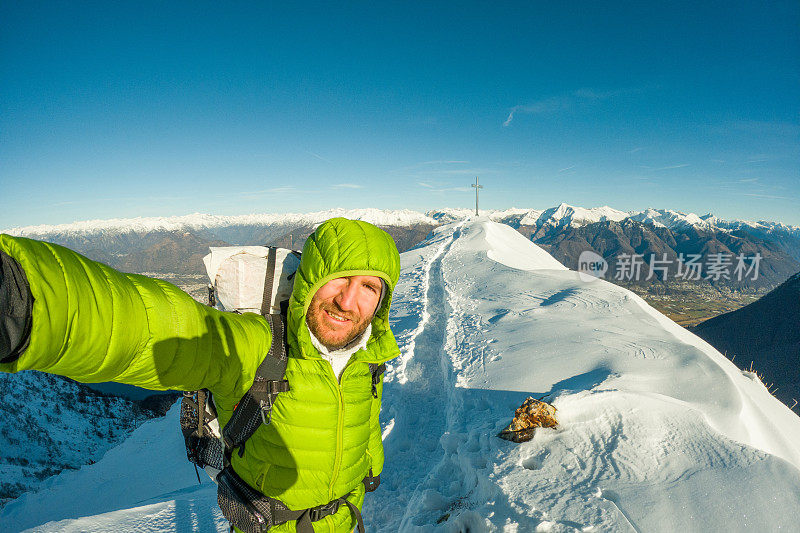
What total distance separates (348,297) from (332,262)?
30 centimetres

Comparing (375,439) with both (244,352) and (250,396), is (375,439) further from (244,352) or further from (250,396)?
(244,352)

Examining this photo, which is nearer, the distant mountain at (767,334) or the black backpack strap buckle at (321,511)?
Result: the black backpack strap buckle at (321,511)

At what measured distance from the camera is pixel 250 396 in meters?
2.18

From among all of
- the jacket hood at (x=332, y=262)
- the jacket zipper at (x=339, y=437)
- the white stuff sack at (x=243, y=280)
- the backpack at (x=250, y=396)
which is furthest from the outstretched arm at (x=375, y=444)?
the white stuff sack at (x=243, y=280)

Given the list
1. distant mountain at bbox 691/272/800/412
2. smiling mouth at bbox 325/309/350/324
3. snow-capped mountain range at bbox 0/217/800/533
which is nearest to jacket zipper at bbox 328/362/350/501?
smiling mouth at bbox 325/309/350/324

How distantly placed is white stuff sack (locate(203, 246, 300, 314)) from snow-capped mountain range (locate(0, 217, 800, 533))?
350 centimetres

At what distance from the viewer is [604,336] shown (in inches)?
325

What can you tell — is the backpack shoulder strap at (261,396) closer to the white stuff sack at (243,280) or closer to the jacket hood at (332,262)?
the jacket hood at (332,262)

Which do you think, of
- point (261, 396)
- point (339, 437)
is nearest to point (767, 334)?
point (339, 437)

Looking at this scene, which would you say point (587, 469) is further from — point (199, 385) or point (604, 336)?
point (604, 336)

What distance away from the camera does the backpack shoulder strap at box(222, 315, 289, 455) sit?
7.13 ft

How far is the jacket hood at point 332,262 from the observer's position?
2.31 m

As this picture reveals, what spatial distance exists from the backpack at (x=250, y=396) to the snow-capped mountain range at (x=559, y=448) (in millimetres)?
2262

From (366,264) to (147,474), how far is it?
12.9 metres
